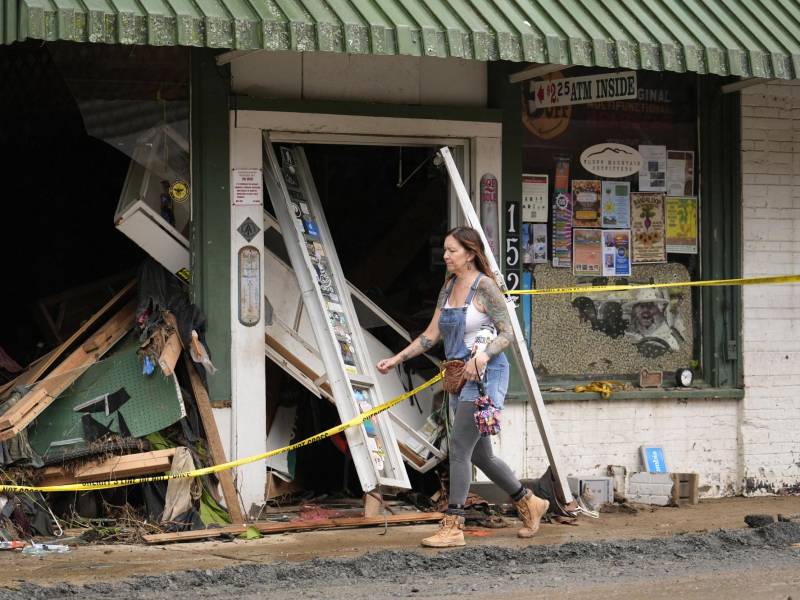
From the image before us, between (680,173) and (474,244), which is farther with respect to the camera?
(680,173)

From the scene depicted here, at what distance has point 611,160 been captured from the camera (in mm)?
10203

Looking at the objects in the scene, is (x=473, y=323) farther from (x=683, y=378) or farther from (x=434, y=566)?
(x=683, y=378)

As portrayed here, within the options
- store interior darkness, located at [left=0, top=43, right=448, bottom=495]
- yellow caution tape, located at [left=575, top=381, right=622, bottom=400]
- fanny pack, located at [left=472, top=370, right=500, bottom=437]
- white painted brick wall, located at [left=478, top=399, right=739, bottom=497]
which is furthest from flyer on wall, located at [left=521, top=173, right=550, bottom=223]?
fanny pack, located at [left=472, top=370, right=500, bottom=437]

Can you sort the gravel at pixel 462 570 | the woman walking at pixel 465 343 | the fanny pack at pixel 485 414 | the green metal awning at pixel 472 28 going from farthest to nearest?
the woman walking at pixel 465 343, the fanny pack at pixel 485 414, the green metal awning at pixel 472 28, the gravel at pixel 462 570

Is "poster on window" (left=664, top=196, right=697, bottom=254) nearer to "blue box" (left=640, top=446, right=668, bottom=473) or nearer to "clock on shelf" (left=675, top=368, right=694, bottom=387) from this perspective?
"clock on shelf" (left=675, top=368, right=694, bottom=387)

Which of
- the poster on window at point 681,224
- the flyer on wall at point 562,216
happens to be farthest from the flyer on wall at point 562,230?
the poster on window at point 681,224

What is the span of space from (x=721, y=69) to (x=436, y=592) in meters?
4.36

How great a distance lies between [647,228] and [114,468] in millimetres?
4472

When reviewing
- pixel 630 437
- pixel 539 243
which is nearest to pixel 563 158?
pixel 539 243

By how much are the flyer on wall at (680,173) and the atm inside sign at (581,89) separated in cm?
64

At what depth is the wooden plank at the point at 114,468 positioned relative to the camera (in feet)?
28.0

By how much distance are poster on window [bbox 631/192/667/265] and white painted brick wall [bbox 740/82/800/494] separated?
676 mm

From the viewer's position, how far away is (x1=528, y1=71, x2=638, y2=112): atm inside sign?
9.98 metres

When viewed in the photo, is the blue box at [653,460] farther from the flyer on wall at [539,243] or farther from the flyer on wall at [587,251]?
the flyer on wall at [539,243]
